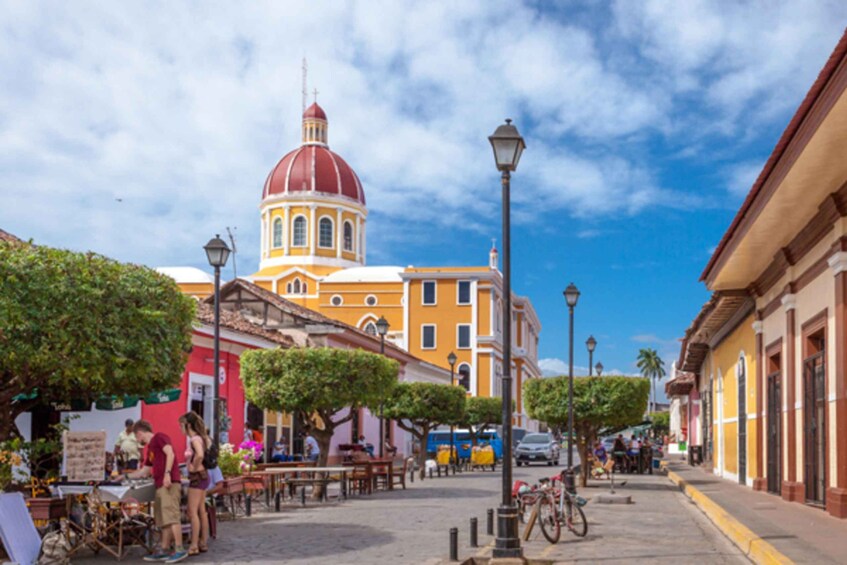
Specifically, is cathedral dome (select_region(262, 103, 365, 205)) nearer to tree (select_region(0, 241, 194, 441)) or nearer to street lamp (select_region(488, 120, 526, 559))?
tree (select_region(0, 241, 194, 441))

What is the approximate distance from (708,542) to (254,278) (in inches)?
2814

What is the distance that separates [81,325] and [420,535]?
5.63 m

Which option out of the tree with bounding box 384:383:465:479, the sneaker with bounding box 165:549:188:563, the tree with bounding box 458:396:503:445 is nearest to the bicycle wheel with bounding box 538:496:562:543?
the sneaker with bounding box 165:549:188:563

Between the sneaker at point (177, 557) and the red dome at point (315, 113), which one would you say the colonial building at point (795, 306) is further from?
the red dome at point (315, 113)

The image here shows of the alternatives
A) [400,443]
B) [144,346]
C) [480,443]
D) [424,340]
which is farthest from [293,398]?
[424,340]

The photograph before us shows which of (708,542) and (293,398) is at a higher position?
(293,398)

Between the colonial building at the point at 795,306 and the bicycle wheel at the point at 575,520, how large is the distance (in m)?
3.52

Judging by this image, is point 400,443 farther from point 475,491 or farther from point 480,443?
point 475,491

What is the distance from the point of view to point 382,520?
17.0 metres

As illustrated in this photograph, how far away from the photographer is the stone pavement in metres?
12.1

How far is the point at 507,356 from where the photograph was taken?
1207 centimetres

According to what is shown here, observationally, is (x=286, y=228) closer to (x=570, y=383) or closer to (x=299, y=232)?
(x=299, y=232)

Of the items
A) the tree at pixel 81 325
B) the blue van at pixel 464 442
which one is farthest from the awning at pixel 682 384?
the tree at pixel 81 325

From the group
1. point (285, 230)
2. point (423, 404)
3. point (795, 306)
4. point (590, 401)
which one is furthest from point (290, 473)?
point (285, 230)
